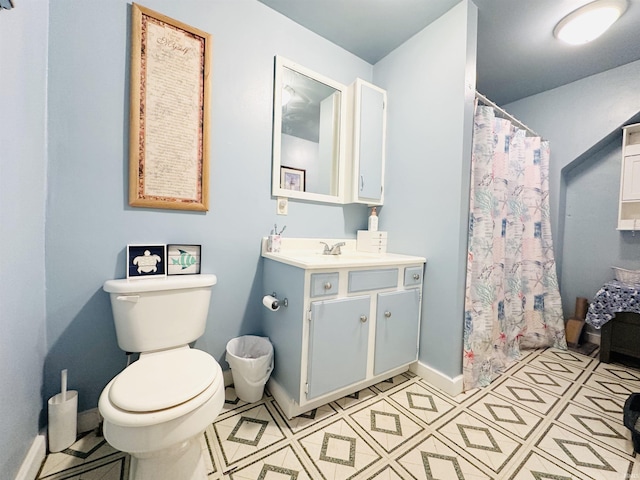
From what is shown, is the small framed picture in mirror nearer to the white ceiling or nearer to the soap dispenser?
the soap dispenser

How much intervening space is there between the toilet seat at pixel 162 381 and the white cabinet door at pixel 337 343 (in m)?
0.48

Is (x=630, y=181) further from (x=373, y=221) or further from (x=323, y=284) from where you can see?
(x=323, y=284)

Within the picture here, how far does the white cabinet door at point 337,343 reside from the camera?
4.16ft

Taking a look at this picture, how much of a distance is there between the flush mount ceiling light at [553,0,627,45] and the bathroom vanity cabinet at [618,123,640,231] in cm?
111

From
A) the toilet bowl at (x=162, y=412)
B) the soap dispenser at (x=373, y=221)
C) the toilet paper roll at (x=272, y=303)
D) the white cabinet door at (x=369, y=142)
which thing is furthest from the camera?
the soap dispenser at (x=373, y=221)

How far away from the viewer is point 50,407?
1066 mm

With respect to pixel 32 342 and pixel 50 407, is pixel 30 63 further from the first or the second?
pixel 50 407

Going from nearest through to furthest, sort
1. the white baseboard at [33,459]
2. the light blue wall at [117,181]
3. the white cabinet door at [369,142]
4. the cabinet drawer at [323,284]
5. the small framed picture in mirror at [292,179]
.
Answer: the white baseboard at [33,459], the light blue wall at [117,181], the cabinet drawer at [323,284], the small framed picture in mirror at [292,179], the white cabinet door at [369,142]

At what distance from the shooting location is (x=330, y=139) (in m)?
1.93

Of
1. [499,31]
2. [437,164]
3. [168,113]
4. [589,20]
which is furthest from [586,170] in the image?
[168,113]

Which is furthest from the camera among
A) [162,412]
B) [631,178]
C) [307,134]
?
[631,178]

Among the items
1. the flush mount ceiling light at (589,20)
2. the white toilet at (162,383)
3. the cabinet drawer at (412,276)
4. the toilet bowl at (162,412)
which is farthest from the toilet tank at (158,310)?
the flush mount ceiling light at (589,20)

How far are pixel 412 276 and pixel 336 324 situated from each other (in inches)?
25.6

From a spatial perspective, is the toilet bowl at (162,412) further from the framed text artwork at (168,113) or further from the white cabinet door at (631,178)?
the white cabinet door at (631,178)
